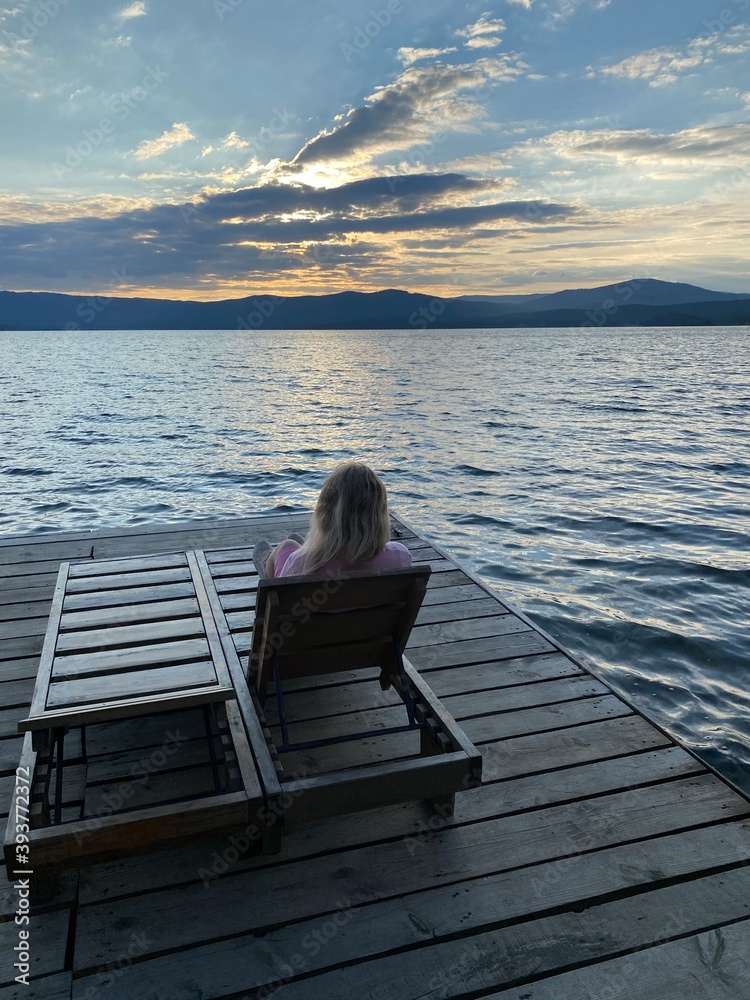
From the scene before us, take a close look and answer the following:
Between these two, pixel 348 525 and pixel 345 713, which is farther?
pixel 345 713

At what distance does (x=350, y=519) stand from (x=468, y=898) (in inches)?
66.2

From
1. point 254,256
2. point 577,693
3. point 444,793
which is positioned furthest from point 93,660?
point 254,256

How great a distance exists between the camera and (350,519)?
308cm

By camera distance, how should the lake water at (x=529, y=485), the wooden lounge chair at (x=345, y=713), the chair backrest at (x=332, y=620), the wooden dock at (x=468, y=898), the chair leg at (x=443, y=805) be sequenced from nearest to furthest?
1. the wooden dock at (x=468, y=898)
2. the wooden lounge chair at (x=345, y=713)
3. the chair backrest at (x=332, y=620)
4. the chair leg at (x=443, y=805)
5. the lake water at (x=529, y=485)

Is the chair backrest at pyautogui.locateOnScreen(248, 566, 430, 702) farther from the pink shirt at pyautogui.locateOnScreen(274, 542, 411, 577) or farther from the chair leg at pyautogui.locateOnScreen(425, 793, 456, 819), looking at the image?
the chair leg at pyautogui.locateOnScreen(425, 793, 456, 819)

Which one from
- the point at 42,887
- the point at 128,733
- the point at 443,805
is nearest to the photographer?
the point at 42,887

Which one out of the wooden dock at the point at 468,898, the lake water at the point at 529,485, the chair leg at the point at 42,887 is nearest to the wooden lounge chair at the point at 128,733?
the chair leg at the point at 42,887

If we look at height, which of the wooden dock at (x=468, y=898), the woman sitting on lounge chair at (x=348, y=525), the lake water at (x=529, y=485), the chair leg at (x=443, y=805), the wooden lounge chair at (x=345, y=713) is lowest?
the lake water at (x=529, y=485)

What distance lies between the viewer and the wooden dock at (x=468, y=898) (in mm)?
2250

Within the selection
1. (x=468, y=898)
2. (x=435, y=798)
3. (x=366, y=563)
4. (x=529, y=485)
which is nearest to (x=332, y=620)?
(x=366, y=563)

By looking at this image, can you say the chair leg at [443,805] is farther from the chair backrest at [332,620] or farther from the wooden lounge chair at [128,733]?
the wooden lounge chair at [128,733]

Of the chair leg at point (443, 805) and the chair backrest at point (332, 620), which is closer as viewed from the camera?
the chair backrest at point (332, 620)

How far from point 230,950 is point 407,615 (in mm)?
1528

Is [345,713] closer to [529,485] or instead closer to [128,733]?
[128,733]
